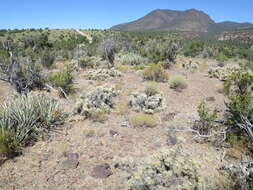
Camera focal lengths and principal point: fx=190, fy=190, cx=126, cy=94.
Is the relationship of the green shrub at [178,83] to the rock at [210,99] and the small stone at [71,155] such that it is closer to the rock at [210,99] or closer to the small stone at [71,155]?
the rock at [210,99]

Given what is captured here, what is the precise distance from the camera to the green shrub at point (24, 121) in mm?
3834

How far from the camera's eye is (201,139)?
4512mm

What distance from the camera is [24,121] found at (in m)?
4.37

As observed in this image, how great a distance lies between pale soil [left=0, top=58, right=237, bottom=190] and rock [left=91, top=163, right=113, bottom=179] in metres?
0.08

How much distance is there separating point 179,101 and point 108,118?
2.87 meters

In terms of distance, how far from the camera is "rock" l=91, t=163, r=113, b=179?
3.42 meters

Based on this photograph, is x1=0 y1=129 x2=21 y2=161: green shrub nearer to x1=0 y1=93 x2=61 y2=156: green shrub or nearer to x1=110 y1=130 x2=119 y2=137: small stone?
x1=0 y1=93 x2=61 y2=156: green shrub

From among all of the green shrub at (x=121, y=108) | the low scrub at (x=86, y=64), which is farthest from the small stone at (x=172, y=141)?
the low scrub at (x=86, y=64)

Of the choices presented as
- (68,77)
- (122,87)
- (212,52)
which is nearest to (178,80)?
(122,87)

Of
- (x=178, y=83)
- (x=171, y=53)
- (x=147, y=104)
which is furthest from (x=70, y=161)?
(x=171, y=53)

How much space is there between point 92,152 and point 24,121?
1.75 m

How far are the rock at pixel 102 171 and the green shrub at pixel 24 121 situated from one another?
1698 millimetres

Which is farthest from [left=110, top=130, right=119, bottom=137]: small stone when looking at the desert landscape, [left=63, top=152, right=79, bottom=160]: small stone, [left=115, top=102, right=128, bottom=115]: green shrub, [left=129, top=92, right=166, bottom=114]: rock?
[left=129, top=92, right=166, bottom=114]: rock

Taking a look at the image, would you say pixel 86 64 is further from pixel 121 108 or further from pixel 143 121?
Result: pixel 143 121
